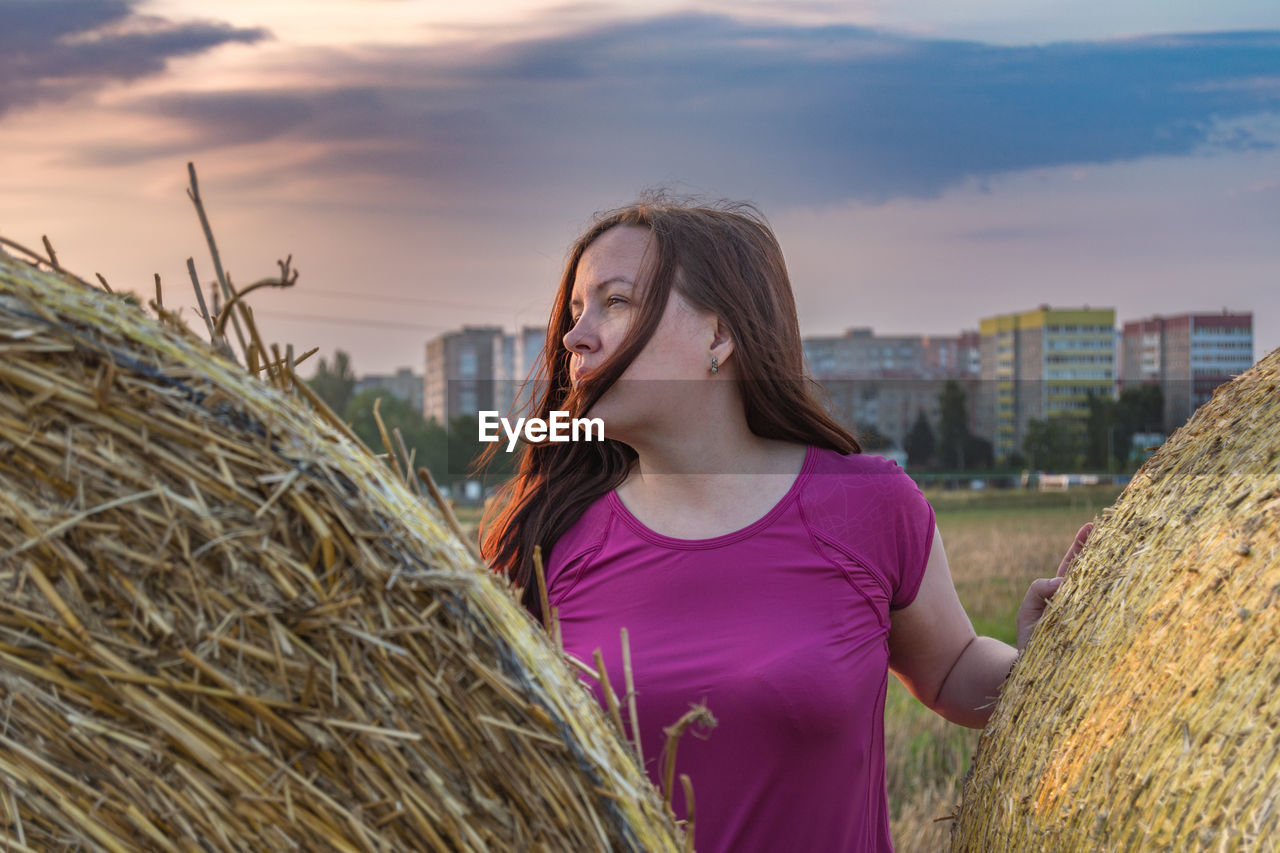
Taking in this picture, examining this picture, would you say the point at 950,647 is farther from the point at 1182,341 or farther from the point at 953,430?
the point at 1182,341

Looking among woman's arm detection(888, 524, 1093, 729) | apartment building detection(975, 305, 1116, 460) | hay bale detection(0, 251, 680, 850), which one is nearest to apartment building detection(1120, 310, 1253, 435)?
apartment building detection(975, 305, 1116, 460)

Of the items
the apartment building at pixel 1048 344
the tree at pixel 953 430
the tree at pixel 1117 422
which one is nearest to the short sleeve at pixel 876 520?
the tree at pixel 1117 422

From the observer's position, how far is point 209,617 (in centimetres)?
144

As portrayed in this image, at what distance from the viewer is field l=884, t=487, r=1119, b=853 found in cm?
495

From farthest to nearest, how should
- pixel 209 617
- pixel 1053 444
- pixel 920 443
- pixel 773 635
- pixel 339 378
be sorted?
pixel 339 378 → pixel 920 443 → pixel 1053 444 → pixel 773 635 → pixel 209 617

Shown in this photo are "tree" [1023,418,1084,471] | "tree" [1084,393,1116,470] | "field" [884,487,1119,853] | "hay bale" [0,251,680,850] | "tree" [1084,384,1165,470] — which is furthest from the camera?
"tree" [1023,418,1084,471]

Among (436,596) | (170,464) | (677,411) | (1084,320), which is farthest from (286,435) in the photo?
(1084,320)

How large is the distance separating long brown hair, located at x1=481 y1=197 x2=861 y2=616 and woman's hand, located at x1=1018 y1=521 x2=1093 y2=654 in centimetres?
52

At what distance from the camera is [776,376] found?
100 inches

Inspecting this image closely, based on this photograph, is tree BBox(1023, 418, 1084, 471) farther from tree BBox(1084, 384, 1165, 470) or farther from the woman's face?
the woman's face

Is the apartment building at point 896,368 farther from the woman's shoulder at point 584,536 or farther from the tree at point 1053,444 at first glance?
the woman's shoulder at point 584,536

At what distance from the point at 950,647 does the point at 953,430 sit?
22150 mm

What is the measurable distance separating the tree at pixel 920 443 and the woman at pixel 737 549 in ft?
64.9

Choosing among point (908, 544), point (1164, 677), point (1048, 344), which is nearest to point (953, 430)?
point (908, 544)
